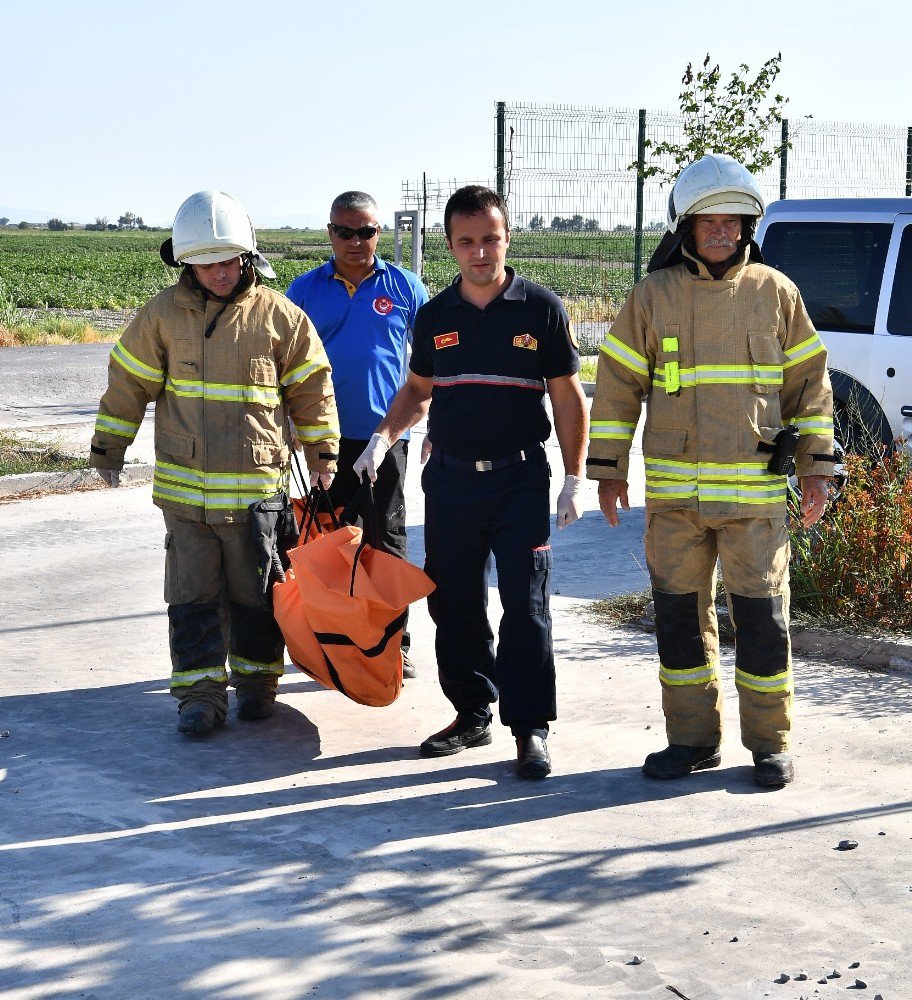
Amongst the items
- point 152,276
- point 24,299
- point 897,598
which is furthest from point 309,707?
point 152,276

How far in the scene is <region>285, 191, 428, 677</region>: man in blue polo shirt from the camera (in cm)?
631

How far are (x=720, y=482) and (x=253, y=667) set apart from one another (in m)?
2.07

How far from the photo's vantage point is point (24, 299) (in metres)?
39.6

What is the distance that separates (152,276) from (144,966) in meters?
53.8

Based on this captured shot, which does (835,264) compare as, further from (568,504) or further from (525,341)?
(568,504)

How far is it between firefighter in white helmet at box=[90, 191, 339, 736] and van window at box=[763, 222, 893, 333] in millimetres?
4425

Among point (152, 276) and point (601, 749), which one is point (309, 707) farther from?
point (152, 276)

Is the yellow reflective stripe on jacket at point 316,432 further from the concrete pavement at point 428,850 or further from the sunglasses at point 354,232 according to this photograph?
the concrete pavement at point 428,850

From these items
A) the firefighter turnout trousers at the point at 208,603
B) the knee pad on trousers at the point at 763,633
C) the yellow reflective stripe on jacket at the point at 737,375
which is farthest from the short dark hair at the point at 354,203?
the knee pad on trousers at the point at 763,633

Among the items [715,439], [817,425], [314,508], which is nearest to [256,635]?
[314,508]

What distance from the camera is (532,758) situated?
513 cm

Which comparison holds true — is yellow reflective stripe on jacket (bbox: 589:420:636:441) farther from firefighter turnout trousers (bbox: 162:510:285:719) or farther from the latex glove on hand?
firefighter turnout trousers (bbox: 162:510:285:719)

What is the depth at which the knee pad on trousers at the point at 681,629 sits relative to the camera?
5.16 m

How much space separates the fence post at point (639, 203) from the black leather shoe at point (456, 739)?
1284 cm
